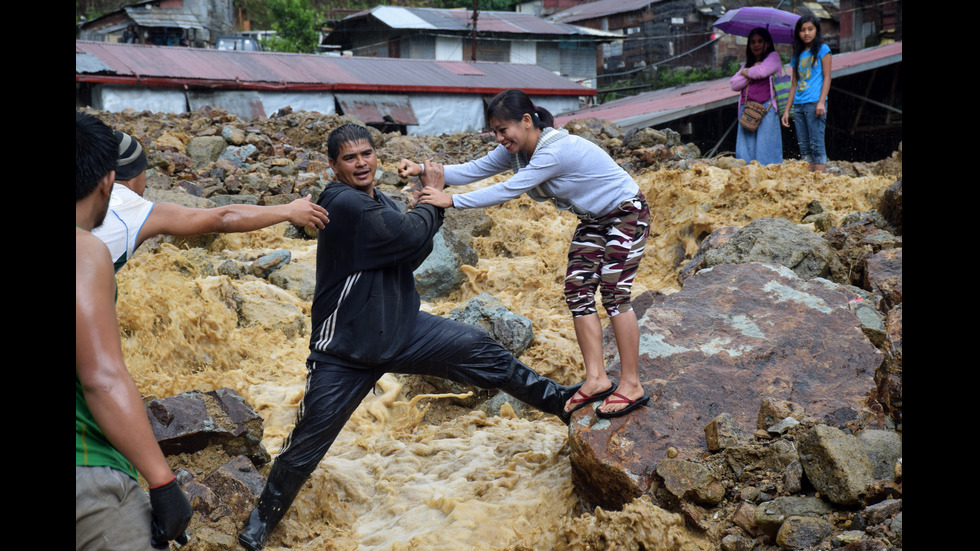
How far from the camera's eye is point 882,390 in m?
4.07

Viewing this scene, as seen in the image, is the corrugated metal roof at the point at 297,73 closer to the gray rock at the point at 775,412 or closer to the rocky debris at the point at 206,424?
the rocky debris at the point at 206,424

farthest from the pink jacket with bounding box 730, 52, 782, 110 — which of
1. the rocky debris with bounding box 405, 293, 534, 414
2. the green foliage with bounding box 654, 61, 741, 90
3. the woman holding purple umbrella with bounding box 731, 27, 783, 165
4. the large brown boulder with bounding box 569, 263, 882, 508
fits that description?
the green foliage with bounding box 654, 61, 741, 90

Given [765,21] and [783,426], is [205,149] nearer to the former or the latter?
[765,21]

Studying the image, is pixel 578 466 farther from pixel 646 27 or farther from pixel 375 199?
pixel 646 27

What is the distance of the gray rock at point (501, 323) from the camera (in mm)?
6258

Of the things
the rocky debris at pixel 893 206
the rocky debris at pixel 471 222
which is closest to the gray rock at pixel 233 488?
the rocky debris at pixel 471 222

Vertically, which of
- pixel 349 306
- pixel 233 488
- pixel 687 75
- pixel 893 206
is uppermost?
pixel 687 75

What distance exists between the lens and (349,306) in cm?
380

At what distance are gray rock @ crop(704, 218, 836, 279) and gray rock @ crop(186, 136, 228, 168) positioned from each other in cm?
868

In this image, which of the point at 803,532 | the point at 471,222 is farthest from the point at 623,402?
the point at 471,222

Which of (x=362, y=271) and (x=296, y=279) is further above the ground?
(x=362, y=271)

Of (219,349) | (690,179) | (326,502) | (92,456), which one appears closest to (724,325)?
(326,502)

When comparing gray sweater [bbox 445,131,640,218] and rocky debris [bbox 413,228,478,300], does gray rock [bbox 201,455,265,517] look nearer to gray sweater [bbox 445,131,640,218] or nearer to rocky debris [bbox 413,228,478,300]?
gray sweater [bbox 445,131,640,218]

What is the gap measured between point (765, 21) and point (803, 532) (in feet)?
28.3
